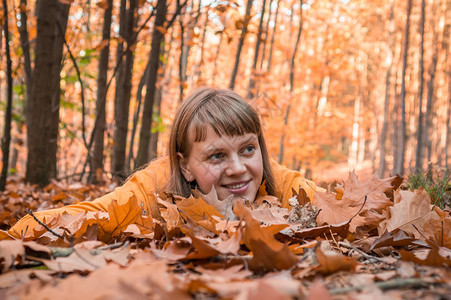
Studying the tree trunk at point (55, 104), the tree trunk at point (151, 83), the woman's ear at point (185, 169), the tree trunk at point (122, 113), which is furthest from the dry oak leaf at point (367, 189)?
the tree trunk at point (55, 104)

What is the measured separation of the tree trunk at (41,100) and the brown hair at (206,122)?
1.95 metres

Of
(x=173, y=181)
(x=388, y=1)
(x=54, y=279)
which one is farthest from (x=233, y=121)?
(x=388, y=1)

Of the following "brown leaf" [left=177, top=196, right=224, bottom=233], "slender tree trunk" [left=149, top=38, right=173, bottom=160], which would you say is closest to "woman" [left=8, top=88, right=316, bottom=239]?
"brown leaf" [left=177, top=196, right=224, bottom=233]

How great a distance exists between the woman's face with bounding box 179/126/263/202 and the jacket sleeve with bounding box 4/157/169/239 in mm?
310

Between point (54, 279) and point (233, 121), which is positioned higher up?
point (233, 121)

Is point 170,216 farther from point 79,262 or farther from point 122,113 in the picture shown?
point 122,113

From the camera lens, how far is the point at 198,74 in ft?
35.5

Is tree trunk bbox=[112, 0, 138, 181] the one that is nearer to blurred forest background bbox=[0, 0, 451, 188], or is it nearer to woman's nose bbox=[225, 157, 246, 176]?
blurred forest background bbox=[0, 0, 451, 188]

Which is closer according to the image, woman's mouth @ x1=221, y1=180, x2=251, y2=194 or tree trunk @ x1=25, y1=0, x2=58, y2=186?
woman's mouth @ x1=221, y1=180, x2=251, y2=194

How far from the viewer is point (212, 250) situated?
94 cm

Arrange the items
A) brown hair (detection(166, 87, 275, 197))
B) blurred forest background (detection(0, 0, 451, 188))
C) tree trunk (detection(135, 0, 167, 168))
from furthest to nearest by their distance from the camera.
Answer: tree trunk (detection(135, 0, 167, 168)) < blurred forest background (detection(0, 0, 451, 188)) < brown hair (detection(166, 87, 275, 197))

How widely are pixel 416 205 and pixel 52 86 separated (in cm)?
379

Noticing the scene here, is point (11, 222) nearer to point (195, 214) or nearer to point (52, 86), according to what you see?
point (195, 214)

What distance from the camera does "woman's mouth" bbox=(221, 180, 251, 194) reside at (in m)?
2.07
